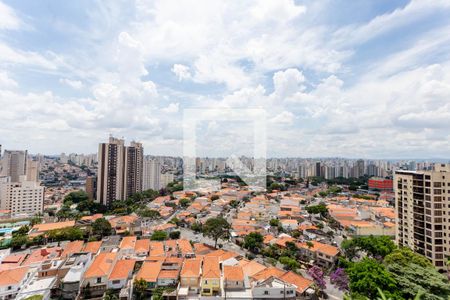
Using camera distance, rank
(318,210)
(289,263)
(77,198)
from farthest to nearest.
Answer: (77,198), (318,210), (289,263)

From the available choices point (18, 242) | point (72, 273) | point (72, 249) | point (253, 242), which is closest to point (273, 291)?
point (253, 242)

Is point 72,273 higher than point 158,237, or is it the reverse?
point 72,273

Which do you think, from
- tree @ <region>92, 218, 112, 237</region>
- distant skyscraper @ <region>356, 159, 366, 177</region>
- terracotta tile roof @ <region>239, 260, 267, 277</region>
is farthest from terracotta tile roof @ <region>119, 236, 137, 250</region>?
distant skyscraper @ <region>356, 159, 366, 177</region>

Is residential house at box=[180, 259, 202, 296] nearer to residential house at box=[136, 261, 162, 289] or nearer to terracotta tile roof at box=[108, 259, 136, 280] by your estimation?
residential house at box=[136, 261, 162, 289]

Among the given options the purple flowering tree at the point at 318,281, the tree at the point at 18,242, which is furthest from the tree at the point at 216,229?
the tree at the point at 18,242

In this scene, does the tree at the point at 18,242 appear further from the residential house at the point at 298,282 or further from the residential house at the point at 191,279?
the residential house at the point at 298,282

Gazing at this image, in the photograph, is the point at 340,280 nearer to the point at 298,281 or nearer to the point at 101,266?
the point at 298,281
